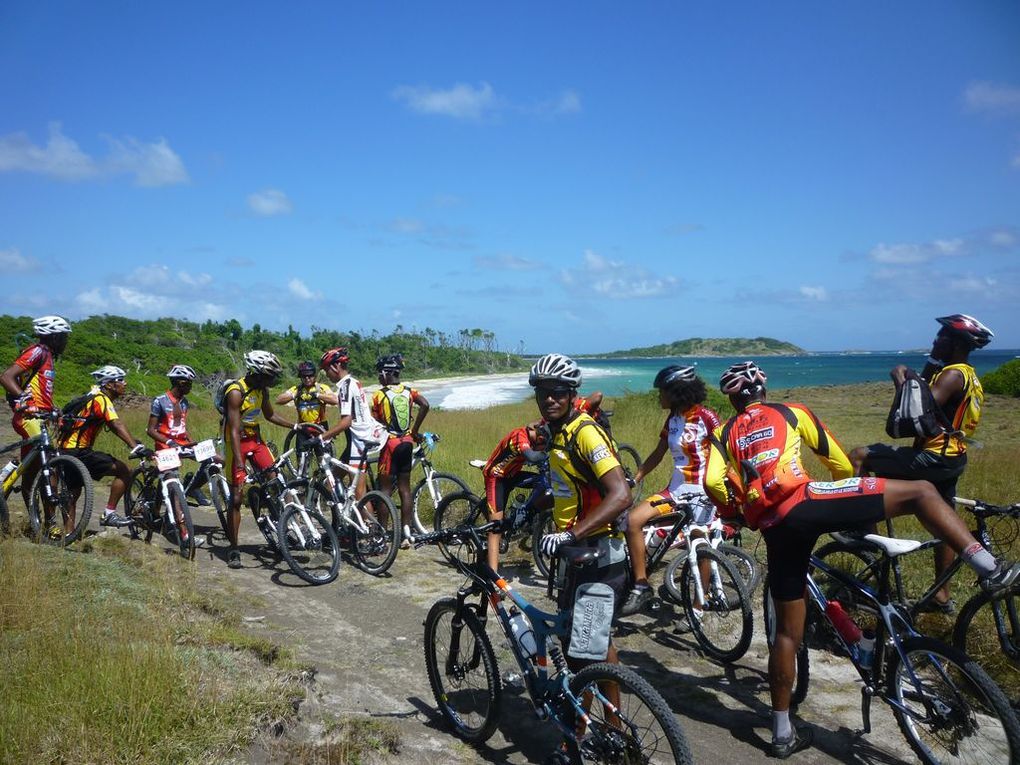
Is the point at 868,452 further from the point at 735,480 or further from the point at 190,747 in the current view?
the point at 190,747

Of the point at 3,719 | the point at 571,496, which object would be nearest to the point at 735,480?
the point at 571,496

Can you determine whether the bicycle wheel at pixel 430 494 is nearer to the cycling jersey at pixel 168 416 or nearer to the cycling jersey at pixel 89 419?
the cycling jersey at pixel 168 416

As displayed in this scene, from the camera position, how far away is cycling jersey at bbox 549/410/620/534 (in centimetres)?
361

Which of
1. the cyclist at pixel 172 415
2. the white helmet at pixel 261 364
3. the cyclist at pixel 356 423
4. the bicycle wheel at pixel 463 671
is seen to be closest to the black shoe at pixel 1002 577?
the bicycle wheel at pixel 463 671

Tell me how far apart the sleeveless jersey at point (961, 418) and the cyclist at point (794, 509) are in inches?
58.5

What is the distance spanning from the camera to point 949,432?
209 inches

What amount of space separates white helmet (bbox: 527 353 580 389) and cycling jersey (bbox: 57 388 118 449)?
5.88 meters

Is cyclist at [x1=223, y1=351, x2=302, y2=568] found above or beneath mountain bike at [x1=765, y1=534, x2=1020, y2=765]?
above

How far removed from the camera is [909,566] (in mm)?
6645

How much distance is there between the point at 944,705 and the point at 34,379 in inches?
333

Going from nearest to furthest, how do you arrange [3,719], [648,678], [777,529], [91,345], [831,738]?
[3,719] < [777,529] < [831,738] < [648,678] < [91,345]

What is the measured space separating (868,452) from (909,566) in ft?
6.37

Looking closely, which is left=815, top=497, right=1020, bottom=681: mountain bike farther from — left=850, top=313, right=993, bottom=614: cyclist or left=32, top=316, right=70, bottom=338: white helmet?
left=32, top=316, right=70, bottom=338: white helmet

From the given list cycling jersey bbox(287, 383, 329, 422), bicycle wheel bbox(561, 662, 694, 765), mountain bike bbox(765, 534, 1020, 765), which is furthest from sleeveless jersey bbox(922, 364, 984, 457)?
cycling jersey bbox(287, 383, 329, 422)
